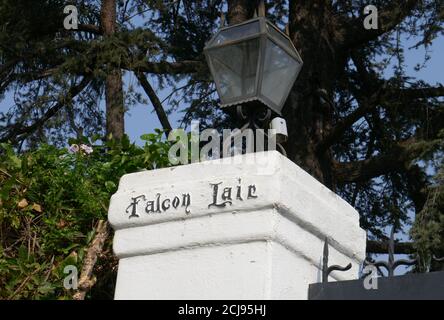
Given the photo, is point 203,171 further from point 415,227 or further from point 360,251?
point 415,227

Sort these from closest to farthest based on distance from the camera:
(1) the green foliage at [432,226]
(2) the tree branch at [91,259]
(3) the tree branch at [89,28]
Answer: (2) the tree branch at [91,259]
(1) the green foliage at [432,226]
(3) the tree branch at [89,28]

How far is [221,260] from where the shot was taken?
4242 mm

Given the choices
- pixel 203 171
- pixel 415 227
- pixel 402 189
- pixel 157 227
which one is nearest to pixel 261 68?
pixel 203 171

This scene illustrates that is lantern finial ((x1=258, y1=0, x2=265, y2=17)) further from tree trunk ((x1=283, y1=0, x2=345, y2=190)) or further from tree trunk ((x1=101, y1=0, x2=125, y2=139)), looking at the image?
tree trunk ((x1=101, y1=0, x2=125, y2=139))

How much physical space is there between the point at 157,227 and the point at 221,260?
0.37 m

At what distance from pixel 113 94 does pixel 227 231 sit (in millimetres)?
6380

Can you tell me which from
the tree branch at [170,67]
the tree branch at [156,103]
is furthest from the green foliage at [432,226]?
the tree branch at [156,103]

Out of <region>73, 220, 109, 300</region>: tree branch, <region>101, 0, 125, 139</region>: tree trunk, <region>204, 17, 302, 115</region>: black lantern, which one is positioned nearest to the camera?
<region>204, 17, 302, 115</region>: black lantern

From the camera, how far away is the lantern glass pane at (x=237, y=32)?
4543 mm

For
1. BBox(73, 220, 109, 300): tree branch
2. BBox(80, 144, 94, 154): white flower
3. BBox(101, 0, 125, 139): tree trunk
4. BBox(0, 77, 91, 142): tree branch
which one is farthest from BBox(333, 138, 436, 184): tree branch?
BBox(73, 220, 109, 300): tree branch

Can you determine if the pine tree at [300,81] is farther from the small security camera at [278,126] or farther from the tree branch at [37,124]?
the small security camera at [278,126]

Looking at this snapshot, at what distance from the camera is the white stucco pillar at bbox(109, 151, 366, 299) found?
417 cm

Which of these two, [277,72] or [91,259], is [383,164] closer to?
[91,259]

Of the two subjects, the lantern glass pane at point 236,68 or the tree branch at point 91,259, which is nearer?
the lantern glass pane at point 236,68
